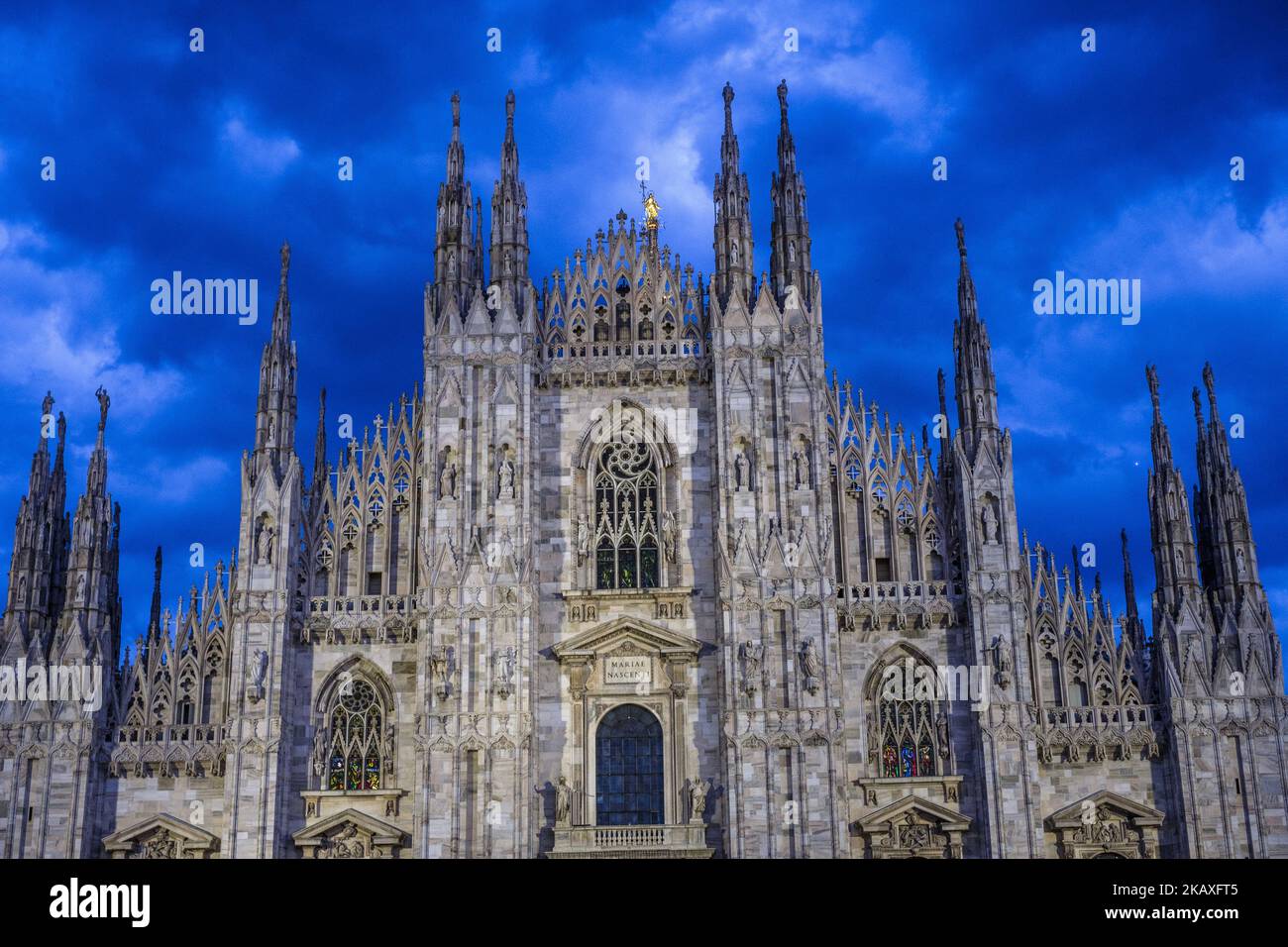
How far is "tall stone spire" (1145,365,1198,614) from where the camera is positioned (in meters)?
38.8

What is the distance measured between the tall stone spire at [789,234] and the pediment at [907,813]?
45.4 feet

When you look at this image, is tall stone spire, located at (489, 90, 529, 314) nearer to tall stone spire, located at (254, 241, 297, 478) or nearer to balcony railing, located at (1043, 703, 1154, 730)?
tall stone spire, located at (254, 241, 297, 478)

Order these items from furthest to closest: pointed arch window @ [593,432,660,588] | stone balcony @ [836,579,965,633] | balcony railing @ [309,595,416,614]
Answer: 1. pointed arch window @ [593,432,660,588]
2. balcony railing @ [309,595,416,614]
3. stone balcony @ [836,579,965,633]

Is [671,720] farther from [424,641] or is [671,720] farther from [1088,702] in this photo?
[1088,702]

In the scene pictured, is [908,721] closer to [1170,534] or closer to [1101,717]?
[1101,717]

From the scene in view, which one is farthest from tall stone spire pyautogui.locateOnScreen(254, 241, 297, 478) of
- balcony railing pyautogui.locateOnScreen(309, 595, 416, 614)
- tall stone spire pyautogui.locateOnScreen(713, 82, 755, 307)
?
tall stone spire pyautogui.locateOnScreen(713, 82, 755, 307)

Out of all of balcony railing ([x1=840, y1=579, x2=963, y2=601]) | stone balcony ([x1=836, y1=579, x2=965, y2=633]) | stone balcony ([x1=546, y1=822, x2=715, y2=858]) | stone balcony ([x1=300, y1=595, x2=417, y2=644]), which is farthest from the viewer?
stone balcony ([x1=300, y1=595, x2=417, y2=644])

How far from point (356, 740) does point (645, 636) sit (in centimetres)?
816

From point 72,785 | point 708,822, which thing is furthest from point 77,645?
point 708,822

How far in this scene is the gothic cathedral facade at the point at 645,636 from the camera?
3703 cm

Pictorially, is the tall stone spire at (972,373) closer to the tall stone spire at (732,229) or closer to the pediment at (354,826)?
the tall stone spire at (732,229)

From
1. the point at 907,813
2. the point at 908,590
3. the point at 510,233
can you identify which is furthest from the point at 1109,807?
the point at 510,233

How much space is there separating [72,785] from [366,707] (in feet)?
25.2

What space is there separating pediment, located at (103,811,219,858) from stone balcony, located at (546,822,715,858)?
9101mm
